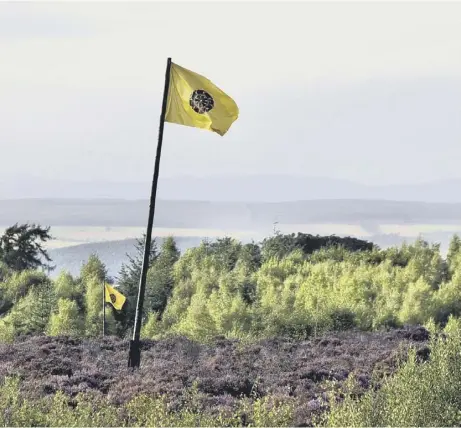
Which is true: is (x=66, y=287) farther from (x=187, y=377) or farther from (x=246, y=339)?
(x=187, y=377)

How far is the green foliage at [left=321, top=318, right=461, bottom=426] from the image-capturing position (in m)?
9.23

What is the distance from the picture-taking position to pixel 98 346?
16.5 meters

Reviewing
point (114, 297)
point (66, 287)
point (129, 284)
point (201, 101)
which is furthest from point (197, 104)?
point (66, 287)

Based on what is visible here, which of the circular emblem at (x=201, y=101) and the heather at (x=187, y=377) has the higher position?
the circular emblem at (x=201, y=101)

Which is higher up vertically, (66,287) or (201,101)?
(201,101)

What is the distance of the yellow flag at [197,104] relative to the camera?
14.2 m

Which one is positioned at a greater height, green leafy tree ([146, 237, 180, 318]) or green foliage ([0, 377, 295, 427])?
green leafy tree ([146, 237, 180, 318])

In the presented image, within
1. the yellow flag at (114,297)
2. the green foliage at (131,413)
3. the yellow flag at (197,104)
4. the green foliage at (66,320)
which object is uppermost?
the yellow flag at (197,104)

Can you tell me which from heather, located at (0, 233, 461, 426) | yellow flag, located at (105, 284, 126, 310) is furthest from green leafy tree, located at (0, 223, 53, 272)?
yellow flag, located at (105, 284, 126, 310)

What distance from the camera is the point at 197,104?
14.3 meters

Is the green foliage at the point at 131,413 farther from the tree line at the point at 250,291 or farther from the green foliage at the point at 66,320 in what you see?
A: the green foliage at the point at 66,320

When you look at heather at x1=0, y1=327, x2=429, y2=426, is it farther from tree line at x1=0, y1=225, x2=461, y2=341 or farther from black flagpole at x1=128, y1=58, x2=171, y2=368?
tree line at x1=0, y1=225, x2=461, y2=341

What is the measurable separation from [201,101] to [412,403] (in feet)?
20.1

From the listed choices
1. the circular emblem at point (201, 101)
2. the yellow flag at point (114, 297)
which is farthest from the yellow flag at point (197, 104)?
the yellow flag at point (114, 297)
